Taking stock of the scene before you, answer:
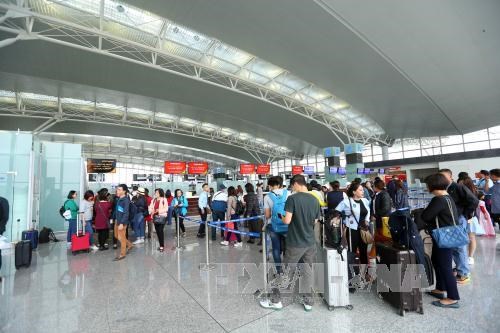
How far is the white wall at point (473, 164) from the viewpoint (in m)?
19.6

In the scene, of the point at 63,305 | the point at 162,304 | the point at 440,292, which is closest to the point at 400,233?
the point at 440,292

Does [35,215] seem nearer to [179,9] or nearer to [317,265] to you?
[179,9]

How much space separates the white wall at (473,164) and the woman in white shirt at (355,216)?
900 inches

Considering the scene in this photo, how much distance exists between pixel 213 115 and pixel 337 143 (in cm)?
1415

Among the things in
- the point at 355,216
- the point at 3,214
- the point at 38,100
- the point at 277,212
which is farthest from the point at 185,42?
the point at 38,100

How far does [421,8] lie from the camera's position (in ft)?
26.8

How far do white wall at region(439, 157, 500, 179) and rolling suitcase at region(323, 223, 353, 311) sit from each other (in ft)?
78.4

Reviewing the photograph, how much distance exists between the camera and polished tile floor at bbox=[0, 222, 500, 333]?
2.64 meters

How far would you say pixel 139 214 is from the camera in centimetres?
755

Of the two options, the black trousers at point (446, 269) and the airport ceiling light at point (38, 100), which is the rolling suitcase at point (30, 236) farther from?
the airport ceiling light at point (38, 100)

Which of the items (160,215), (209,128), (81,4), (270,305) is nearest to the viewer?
(270,305)

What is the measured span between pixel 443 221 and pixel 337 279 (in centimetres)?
143

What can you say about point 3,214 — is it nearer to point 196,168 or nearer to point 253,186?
point 253,186

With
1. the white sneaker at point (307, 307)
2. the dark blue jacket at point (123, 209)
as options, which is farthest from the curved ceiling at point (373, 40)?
the white sneaker at point (307, 307)
